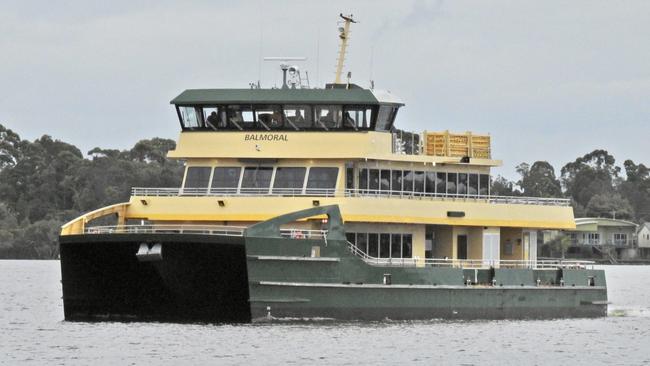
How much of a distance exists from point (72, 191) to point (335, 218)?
7813 cm

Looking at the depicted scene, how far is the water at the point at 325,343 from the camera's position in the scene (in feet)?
131

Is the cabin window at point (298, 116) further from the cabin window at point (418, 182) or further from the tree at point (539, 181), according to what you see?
the tree at point (539, 181)

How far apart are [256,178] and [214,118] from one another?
202 centimetres

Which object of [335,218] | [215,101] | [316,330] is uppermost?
[215,101]

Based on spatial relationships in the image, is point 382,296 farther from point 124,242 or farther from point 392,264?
point 124,242

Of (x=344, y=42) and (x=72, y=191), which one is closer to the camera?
(x=344, y=42)

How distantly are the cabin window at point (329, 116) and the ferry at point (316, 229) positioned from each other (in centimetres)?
4

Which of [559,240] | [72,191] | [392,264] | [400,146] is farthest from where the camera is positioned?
[559,240]

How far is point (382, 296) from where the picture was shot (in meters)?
45.4

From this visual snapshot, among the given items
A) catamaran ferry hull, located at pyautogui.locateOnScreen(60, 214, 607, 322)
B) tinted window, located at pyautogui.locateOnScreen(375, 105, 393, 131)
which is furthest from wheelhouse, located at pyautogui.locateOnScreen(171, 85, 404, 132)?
catamaran ferry hull, located at pyautogui.locateOnScreen(60, 214, 607, 322)

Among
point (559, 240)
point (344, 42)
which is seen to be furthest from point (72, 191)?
point (344, 42)

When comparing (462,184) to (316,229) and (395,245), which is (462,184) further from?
(316,229)

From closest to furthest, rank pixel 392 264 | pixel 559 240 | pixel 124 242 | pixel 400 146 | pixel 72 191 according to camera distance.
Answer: pixel 124 242, pixel 392 264, pixel 400 146, pixel 72 191, pixel 559 240

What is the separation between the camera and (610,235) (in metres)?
149
